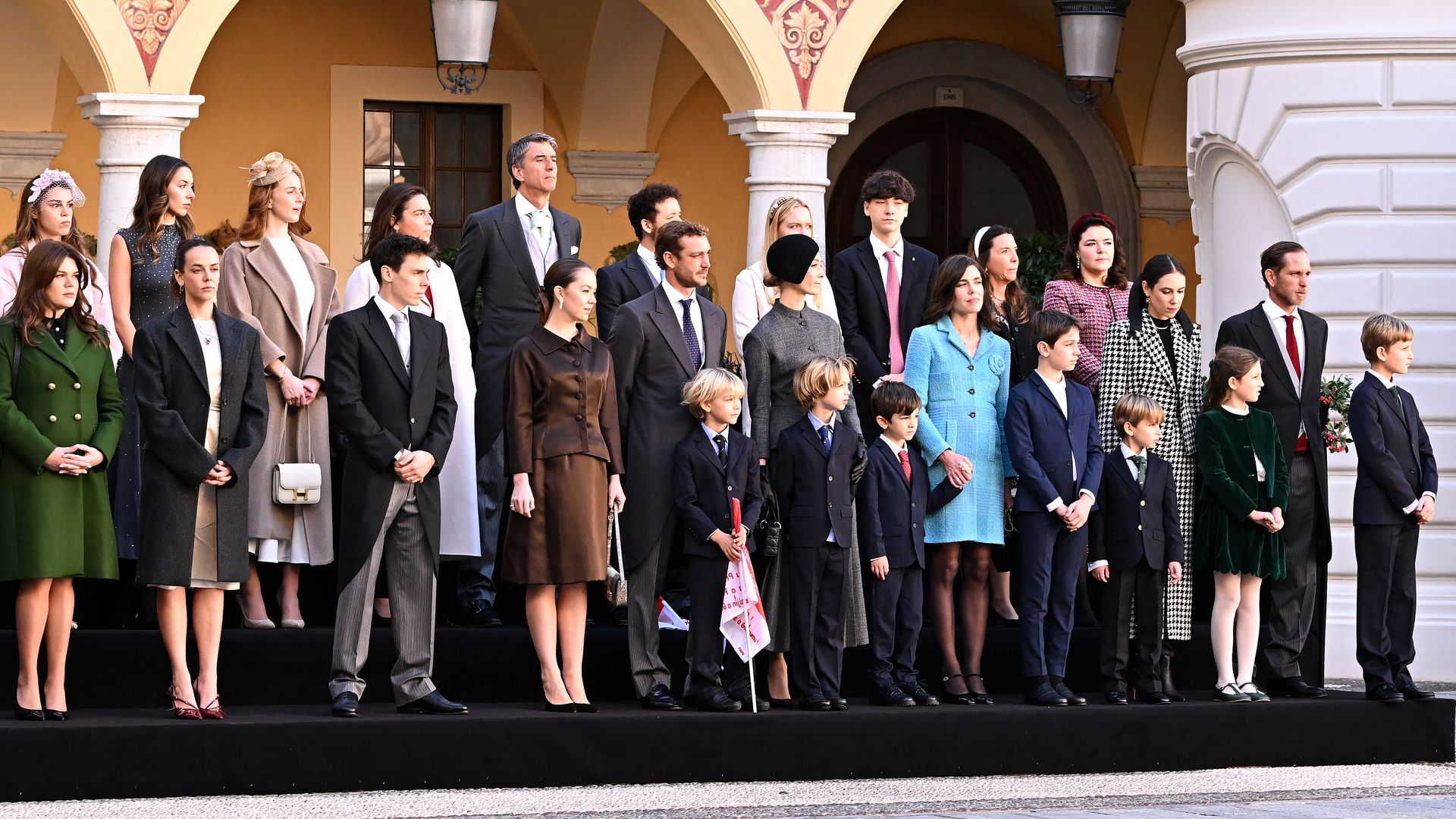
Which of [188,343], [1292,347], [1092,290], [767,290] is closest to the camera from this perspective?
[188,343]

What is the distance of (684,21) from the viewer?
1262cm

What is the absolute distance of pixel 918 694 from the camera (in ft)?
26.8

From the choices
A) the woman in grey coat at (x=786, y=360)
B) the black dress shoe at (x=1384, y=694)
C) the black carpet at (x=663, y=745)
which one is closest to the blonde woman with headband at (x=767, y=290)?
the woman in grey coat at (x=786, y=360)

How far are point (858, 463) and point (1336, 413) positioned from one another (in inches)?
84.5

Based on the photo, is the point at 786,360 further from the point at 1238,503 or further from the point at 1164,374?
the point at 1238,503

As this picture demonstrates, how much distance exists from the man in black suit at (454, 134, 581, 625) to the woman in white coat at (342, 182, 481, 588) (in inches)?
Answer: 9.4

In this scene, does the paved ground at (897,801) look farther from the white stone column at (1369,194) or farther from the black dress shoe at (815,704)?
the white stone column at (1369,194)

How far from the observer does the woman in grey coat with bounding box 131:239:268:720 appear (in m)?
7.28

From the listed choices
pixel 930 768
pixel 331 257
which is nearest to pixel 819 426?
pixel 930 768

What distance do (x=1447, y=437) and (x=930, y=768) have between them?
4747 mm

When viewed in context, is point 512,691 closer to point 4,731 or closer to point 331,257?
point 4,731

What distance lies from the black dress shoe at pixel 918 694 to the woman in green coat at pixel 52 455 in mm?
2697

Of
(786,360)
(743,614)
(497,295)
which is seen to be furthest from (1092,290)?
(497,295)

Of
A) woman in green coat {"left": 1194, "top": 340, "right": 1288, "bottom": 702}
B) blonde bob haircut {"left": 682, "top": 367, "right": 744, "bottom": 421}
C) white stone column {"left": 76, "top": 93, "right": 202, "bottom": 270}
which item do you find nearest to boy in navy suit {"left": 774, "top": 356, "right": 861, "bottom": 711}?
blonde bob haircut {"left": 682, "top": 367, "right": 744, "bottom": 421}
